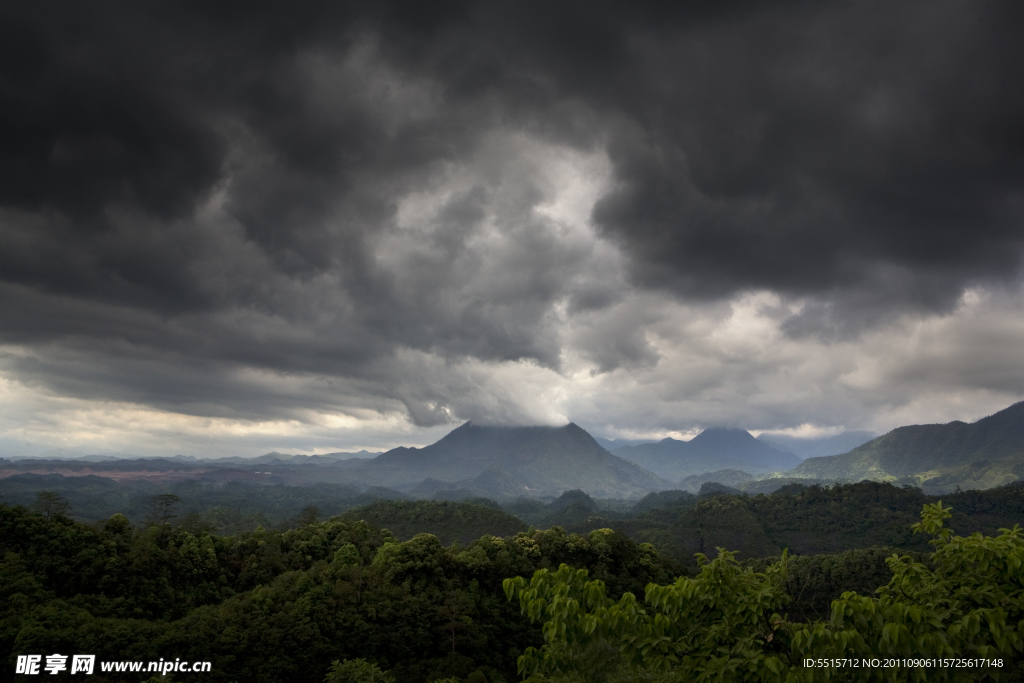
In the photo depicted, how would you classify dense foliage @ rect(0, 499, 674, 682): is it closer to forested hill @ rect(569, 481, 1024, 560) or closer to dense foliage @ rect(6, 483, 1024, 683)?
dense foliage @ rect(6, 483, 1024, 683)

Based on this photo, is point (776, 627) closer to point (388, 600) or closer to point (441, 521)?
point (388, 600)

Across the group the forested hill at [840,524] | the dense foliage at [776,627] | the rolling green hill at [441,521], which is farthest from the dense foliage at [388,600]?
the forested hill at [840,524]

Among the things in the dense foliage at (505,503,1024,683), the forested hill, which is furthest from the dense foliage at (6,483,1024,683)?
the forested hill

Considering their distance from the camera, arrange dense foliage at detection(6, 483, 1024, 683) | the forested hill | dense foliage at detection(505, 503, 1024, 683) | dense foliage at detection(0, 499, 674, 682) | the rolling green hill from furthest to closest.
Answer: the rolling green hill → the forested hill → dense foliage at detection(0, 499, 674, 682) → dense foliage at detection(6, 483, 1024, 683) → dense foliage at detection(505, 503, 1024, 683)

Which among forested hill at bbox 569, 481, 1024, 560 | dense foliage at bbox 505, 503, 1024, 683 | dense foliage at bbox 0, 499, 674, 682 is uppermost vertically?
dense foliage at bbox 505, 503, 1024, 683

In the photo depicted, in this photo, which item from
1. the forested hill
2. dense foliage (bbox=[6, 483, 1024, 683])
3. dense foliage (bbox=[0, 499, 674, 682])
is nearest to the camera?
dense foliage (bbox=[6, 483, 1024, 683])

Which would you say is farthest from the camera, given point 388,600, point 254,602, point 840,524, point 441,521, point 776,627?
point 441,521

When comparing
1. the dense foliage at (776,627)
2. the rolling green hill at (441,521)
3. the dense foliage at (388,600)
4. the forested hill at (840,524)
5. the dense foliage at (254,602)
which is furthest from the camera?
the rolling green hill at (441,521)

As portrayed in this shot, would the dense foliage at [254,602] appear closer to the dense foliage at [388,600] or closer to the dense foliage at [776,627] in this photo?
the dense foliage at [388,600]

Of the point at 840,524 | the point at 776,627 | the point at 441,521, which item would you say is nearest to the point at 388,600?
the point at 776,627

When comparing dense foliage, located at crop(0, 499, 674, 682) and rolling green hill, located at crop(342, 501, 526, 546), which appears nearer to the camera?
dense foliage, located at crop(0, 499, 674, 682)

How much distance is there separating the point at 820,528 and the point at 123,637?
217 metres

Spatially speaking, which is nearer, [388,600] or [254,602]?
[254,602]

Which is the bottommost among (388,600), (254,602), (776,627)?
(388,600)
